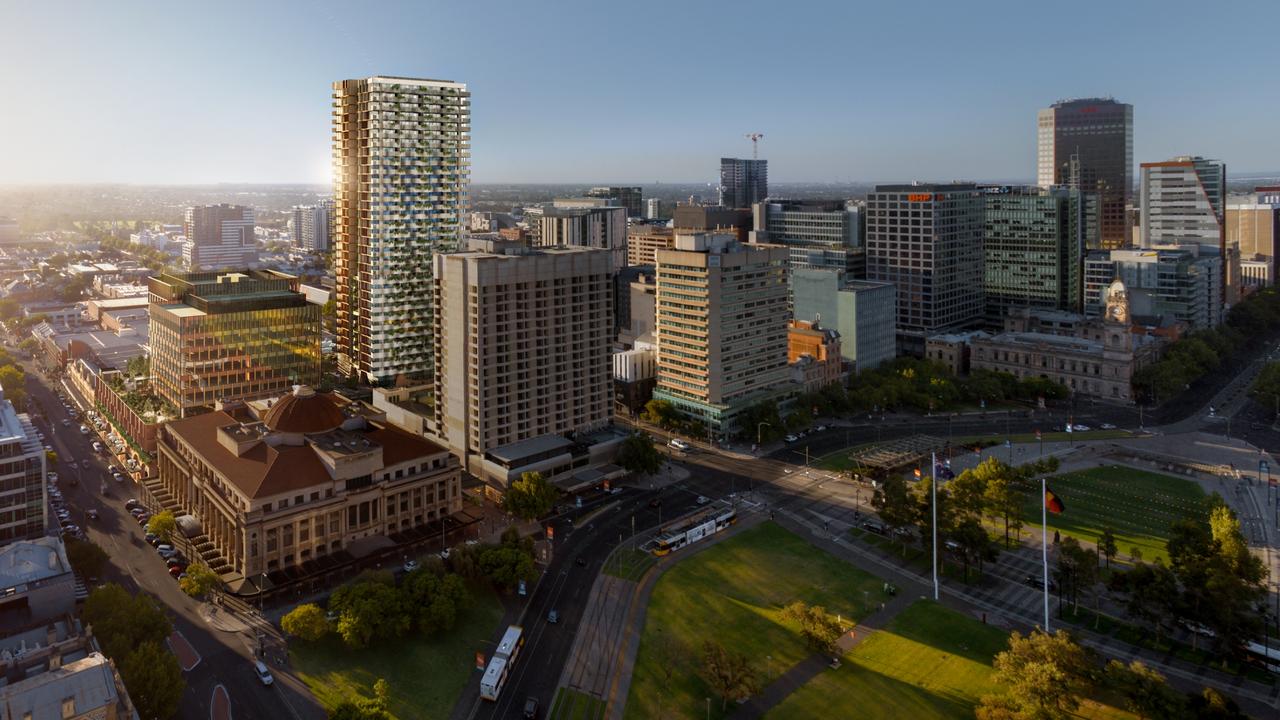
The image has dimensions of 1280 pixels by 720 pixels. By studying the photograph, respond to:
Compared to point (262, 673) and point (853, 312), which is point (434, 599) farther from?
point (853, 312)

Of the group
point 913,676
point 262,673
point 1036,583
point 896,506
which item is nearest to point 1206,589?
point 1036,583

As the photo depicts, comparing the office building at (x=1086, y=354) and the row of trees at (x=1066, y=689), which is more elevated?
the office building at (x=1086, y=354)

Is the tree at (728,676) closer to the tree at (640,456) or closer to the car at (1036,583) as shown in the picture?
the car at (1036,583)

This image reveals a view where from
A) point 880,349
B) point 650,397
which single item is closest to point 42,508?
point 650,397

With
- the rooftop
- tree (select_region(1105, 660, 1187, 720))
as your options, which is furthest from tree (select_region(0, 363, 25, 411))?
tree (select_region(1105, 660, 1187, 720))

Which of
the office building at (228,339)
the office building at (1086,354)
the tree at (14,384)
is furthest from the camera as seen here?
the office building at (1086,354)

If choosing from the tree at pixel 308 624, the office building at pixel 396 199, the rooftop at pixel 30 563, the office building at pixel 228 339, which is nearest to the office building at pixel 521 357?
the office building at pixel 396 199

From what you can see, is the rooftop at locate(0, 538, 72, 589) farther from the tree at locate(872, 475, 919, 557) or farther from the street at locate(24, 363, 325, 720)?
the tree at locate(872, 475, 919, 557)
